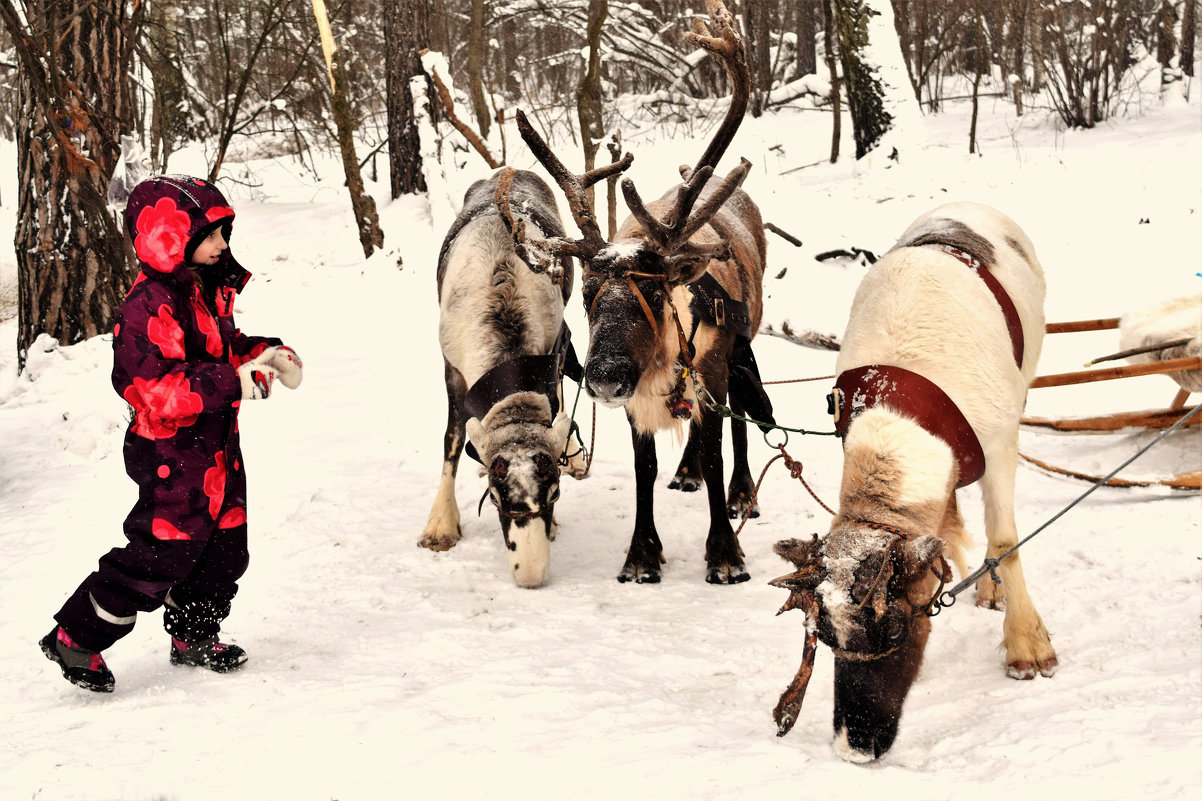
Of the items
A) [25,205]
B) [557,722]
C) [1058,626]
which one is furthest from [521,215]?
[25,205]

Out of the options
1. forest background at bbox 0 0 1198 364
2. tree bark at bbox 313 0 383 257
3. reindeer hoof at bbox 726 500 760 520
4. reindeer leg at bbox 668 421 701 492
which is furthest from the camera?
tree bark at bbox 313 0 383 257

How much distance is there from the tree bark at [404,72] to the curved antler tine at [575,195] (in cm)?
734

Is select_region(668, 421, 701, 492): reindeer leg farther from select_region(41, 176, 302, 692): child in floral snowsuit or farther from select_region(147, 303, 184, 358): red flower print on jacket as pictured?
select_region(147, 303, 184, 358): red flower print on jacket

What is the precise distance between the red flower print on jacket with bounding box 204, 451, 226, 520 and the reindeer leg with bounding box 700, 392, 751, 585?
7.55 ft

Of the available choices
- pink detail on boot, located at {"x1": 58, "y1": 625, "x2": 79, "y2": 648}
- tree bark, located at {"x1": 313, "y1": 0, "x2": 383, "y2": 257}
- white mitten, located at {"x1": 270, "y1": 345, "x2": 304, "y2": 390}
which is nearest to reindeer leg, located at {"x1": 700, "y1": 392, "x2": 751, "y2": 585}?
white mitten, located at {"x1": 270, "y1": 345, "x2": 304, "y2": 390}

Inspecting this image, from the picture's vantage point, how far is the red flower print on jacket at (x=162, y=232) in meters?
3.15

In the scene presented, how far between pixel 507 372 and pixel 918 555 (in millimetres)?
2372

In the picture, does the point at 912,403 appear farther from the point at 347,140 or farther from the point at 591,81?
the point at 347,140

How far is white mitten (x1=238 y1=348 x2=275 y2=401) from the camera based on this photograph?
126 inches

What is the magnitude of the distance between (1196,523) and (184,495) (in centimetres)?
447

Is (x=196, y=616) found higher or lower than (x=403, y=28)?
lower

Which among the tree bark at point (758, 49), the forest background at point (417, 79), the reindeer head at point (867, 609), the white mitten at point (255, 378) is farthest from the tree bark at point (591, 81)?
the tree bark at point (758, 49)

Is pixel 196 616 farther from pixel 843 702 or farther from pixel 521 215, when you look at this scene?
pixel 521 215

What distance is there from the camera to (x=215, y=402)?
3.15 metres
